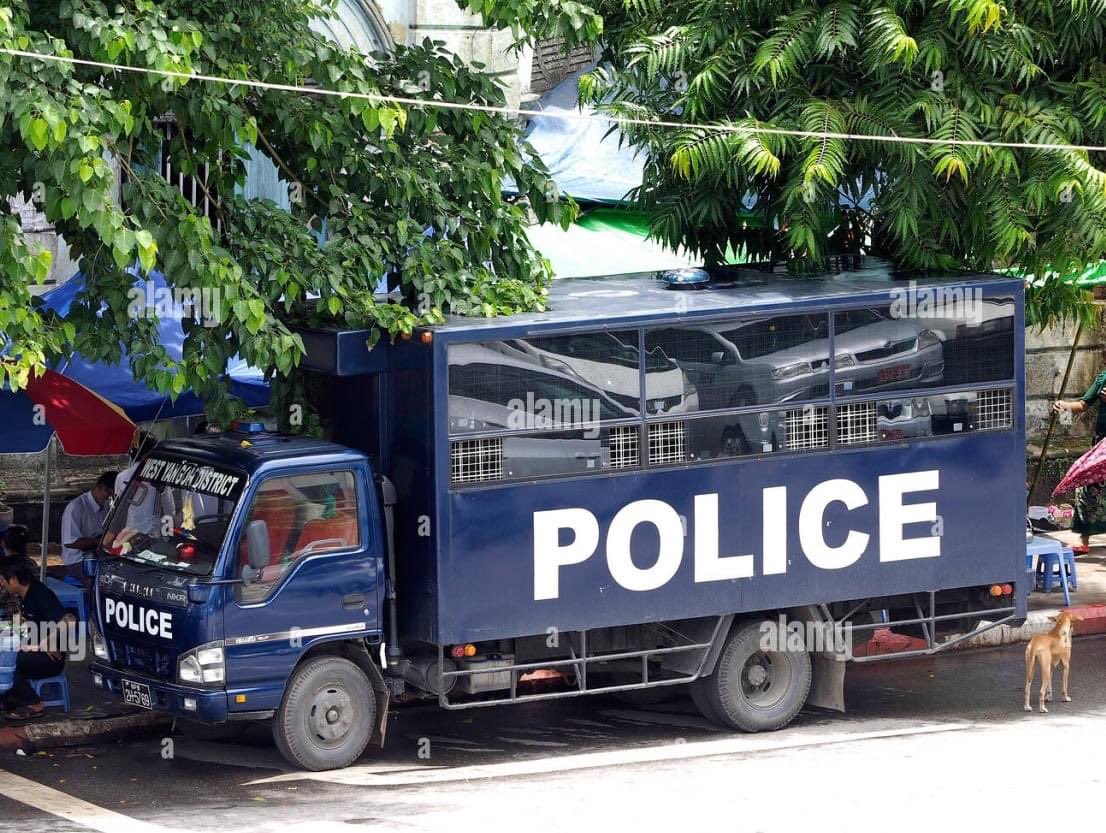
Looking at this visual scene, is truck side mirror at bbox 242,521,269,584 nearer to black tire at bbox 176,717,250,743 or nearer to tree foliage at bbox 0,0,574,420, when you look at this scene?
tree foliage at bbox 0,0,574,420

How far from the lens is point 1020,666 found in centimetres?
1464

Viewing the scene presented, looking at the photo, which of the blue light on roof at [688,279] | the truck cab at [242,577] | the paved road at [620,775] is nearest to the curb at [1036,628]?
the paved road at [620,775]

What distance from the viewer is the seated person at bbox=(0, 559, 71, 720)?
12.6 m

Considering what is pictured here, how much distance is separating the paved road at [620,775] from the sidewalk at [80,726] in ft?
0.78

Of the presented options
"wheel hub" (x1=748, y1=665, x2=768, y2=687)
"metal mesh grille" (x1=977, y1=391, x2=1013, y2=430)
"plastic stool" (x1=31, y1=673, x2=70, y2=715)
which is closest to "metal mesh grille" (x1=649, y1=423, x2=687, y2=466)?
"wheel hub" (x1=748, y1=665, x2=768, y2=687)

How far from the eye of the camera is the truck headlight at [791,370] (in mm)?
12109

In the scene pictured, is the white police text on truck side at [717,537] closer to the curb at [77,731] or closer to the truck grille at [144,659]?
the truck grille at [144,659]

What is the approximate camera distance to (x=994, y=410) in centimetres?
1274

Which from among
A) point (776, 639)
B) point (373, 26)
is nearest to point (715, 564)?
point (776, 639)

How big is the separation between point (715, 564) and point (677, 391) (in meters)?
1.20

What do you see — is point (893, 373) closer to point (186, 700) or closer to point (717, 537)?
point (717, 537)

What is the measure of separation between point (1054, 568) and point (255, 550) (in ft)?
27.5

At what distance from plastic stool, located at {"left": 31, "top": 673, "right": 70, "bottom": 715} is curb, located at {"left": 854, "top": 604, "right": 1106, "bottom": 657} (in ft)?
20.2

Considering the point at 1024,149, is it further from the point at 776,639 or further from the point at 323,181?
the point at 323,181
